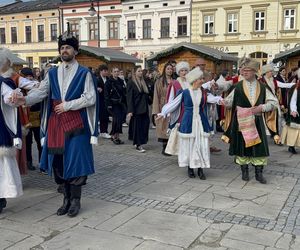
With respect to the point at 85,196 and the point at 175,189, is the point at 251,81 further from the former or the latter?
the point at 85,196

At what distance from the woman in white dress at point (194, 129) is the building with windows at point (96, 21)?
32572 mm

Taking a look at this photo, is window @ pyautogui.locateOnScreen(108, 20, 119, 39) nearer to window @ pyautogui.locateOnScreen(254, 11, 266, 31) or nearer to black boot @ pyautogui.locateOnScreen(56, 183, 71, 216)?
window @ pyautogui.locateOnScreen(254, 11, 266, 31)

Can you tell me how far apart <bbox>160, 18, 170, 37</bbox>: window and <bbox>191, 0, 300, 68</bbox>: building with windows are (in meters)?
2.42

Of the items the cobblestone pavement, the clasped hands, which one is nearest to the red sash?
the clasped hands

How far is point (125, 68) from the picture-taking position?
18.4 metres

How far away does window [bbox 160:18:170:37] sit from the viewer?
35.5 meters

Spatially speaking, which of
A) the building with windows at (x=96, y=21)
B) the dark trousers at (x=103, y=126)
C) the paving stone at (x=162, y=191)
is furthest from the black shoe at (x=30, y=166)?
the building with windows at (x=96, y=21)

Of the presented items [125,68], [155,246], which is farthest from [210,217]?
[125,68]

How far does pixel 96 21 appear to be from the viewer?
39.1m

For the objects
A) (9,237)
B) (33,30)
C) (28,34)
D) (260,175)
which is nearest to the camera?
(9,237)

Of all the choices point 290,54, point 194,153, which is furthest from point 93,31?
point 194,153

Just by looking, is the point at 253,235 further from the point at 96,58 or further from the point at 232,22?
the point at 232,22

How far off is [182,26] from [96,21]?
8.93 meters

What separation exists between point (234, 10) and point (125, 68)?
16.9 meters
